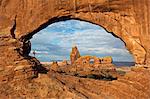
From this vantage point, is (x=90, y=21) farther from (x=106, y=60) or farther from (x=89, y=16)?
(x=106, y=60)

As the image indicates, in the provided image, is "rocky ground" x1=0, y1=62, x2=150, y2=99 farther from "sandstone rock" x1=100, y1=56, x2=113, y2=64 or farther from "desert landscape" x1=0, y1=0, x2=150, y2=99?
"sandstone rock" x1=100, y1=56, x2=113, y2=64

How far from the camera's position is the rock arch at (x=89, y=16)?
32719 mm

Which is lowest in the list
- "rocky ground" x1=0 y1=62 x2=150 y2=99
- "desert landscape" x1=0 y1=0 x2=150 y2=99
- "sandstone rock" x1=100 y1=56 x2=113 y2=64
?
"sandstone rock" x1=100 y1=56 x2=113 y2=64

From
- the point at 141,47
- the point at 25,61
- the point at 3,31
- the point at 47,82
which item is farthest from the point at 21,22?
the point at 141,47

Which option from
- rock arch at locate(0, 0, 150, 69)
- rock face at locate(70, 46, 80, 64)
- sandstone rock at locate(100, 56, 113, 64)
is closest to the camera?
rock arch at locate(0, 0, 150, 69)

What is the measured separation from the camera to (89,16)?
33594 millimetres

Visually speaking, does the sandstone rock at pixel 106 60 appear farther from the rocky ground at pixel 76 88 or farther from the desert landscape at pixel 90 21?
the rocky ground at pixel 76 88

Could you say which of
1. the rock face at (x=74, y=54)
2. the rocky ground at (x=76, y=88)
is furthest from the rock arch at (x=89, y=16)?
the rock face at (x=74, y=54)

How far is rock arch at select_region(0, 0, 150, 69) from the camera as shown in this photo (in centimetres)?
3272

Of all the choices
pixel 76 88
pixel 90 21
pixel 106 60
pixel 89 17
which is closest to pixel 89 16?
pixel 89 17

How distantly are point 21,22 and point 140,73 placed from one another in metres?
12.2

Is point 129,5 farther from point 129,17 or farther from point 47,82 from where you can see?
point 47,82

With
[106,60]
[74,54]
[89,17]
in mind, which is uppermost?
[89,17]

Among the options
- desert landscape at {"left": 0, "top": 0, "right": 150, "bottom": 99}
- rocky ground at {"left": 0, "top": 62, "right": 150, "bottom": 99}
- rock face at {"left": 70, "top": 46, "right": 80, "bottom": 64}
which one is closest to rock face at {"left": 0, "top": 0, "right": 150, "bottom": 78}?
desert landscape at {"left": 0, "top": 0, "right": 150, "bottom": 99}
